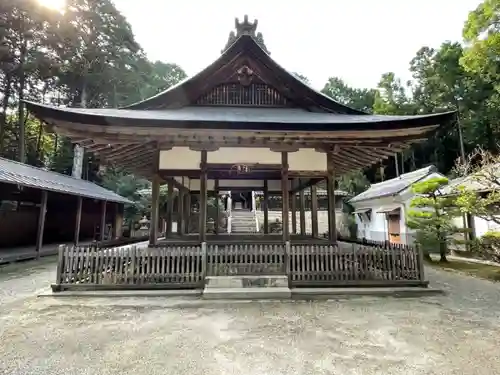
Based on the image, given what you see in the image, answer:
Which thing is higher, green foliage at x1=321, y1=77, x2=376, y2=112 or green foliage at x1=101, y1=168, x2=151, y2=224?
green foliage at x1=321, y1=77, x2=376, y2=112

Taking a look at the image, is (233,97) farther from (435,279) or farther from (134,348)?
(435,279)

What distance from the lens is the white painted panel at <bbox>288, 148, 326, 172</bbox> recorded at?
7.51 metres

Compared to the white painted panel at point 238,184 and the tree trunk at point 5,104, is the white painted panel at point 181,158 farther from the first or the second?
the tree trunk at point 5,104

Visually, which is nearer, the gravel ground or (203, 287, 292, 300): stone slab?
the gravel ground

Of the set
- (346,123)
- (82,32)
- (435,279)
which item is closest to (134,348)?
(346,123)

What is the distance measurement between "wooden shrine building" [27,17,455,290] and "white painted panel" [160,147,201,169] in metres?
0.02

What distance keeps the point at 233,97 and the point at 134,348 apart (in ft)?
21.5

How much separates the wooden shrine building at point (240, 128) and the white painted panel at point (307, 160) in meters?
0.03

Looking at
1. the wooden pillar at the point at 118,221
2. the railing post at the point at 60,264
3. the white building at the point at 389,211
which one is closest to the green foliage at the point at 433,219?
the white building at the point at 389,211

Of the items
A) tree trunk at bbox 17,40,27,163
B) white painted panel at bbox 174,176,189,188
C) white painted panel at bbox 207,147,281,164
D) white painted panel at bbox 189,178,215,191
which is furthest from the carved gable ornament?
tree trunk at bbox 17,40,27,163

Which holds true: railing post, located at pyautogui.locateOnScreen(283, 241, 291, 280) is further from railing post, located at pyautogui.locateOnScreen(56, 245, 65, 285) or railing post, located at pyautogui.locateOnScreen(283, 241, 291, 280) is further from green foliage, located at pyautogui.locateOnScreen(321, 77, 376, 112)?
green foliage, located at pyautogui.locateOnScreen(321, 77, 376, 112)

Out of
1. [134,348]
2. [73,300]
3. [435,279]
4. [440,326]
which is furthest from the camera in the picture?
[435,279]

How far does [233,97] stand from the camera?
26.7 ft

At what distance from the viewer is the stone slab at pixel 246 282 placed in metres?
5.99
